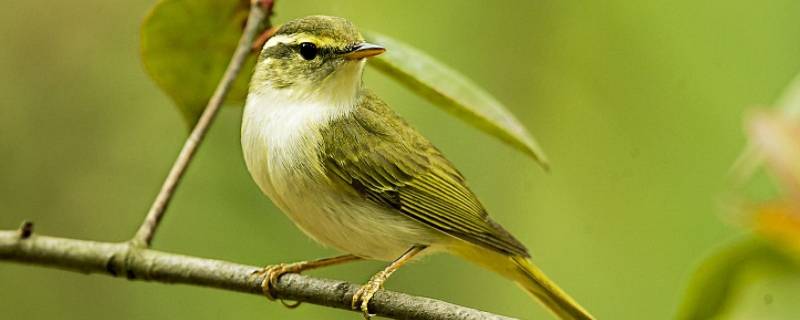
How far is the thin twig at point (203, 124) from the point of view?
2.41 meters

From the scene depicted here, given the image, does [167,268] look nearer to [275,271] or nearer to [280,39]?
[275,271]

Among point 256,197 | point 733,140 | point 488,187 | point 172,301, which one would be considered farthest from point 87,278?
point 733,140

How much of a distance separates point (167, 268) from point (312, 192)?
18.3 inches

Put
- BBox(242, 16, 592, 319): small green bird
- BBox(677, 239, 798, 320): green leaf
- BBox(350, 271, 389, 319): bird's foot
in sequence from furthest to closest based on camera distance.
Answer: BBox(242, 16, 592, 319): small green bird
BBox(350, 271, 389, 319): bird's foot
BBox(677, 239, 798, 320): green leaf

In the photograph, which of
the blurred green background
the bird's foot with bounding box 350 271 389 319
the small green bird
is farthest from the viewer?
the blurred green background

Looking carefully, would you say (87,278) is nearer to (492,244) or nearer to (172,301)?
(172,301)

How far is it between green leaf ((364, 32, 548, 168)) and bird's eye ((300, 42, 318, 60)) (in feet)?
1.24

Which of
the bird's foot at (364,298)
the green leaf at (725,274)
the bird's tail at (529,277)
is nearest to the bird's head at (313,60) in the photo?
the bird's tail at (529,277)

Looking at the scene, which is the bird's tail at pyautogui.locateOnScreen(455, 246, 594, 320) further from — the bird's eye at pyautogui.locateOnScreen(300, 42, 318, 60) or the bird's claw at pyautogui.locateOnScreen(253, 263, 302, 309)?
the bird's eye at pyautogui.locateOnScreen(300, 42, 318, 60)

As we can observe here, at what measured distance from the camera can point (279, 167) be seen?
2.60 m

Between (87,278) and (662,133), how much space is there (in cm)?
291

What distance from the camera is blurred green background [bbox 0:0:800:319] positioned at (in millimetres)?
4453

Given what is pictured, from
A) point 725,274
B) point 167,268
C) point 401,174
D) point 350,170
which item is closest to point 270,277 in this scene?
point 167,268

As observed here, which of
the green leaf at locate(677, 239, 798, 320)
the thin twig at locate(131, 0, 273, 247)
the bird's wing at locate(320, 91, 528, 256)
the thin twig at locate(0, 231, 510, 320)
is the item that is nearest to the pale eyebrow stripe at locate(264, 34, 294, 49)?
the thin twig at locate(131, 0, 273, 247)
